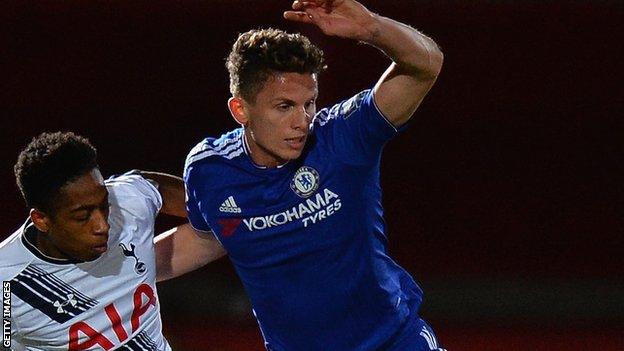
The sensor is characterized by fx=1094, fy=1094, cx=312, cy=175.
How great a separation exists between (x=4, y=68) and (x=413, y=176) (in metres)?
2.40

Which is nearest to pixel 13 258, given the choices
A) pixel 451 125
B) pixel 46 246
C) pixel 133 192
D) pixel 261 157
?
pixel 46 246

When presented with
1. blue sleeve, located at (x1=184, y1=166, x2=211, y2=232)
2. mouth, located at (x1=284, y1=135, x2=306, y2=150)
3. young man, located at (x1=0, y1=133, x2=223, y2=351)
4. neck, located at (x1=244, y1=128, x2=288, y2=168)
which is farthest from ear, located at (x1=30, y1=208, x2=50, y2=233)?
mouth, located at (x1=284, y1=135, x2=306, y2=150)

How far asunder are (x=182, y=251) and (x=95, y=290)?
0.35 m

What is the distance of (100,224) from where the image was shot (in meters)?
2.88

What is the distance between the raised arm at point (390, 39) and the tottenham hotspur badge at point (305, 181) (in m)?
0.31

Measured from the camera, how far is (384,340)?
9.63 ft

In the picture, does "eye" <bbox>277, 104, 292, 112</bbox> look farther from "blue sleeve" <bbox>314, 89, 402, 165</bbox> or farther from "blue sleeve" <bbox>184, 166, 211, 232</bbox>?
"blue sleeve" <bbox>184, 166, 211, 232</bbox>

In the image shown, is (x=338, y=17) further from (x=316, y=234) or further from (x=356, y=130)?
(x=316, y=234)

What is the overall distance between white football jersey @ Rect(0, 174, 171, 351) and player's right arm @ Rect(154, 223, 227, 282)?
0.34ft

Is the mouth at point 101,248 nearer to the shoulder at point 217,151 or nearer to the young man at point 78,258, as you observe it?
the young man at point 78,258

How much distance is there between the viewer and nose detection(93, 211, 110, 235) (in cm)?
288

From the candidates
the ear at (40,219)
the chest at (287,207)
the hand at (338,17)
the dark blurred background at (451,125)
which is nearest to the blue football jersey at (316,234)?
the chest at (287,207)

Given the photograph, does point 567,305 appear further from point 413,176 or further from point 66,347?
point 66,347

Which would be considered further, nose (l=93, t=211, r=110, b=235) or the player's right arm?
the player's right arm
